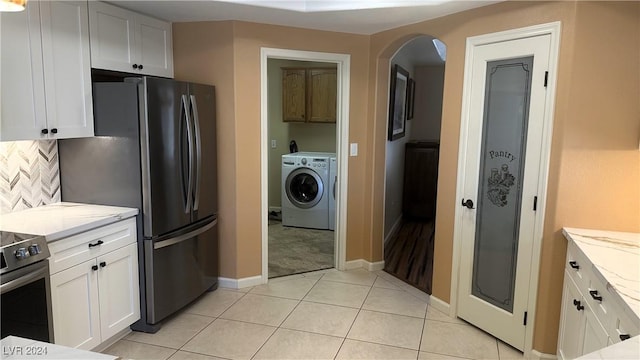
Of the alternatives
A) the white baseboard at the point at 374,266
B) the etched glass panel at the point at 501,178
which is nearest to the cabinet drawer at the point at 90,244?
the white baseboard at the point at 374,266

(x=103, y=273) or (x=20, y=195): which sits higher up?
(x=20, y=195)

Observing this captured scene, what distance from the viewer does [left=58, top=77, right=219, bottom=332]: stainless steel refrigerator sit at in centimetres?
279

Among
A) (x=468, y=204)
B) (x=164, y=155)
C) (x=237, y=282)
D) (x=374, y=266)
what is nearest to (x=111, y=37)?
(x=164, y=155)

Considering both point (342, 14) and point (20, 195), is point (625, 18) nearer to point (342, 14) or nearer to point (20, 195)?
point (342, 14)

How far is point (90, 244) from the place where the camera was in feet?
8.20

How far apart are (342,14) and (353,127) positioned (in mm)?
1108

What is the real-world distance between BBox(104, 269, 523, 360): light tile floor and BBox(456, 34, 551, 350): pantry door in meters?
0.28

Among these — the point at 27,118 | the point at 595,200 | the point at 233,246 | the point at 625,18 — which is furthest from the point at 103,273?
the point at 625,18

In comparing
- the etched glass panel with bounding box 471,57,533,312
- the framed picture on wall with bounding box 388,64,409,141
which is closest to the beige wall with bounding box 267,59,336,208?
the framed picture on wall with bounding box 388,64,409,141

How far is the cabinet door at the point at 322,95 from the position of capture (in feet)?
18.4

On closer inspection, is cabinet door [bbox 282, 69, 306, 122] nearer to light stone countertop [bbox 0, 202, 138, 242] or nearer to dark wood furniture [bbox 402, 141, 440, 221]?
Answer: dark wood furniture [bbox 402, 141, 440, 221]

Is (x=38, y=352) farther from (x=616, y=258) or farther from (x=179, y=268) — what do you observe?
(x=616, y=258)

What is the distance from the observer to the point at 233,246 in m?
3.70

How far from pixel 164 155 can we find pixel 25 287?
1150 mm
